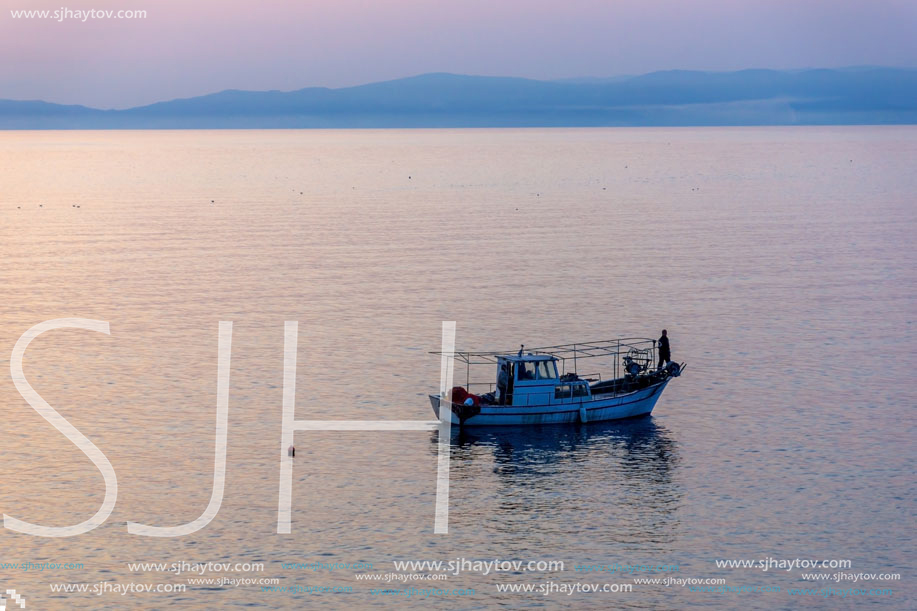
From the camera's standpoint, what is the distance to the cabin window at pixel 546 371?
6372cm

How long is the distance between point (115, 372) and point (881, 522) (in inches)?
1879

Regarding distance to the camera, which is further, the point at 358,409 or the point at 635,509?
the point at 358,409

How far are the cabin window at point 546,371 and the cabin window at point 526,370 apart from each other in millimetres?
394

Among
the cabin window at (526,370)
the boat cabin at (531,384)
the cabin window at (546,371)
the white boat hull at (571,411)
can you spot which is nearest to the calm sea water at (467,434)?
the white boat hull at (571,411)

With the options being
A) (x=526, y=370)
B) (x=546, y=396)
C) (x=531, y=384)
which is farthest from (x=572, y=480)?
(x=526, y=370)

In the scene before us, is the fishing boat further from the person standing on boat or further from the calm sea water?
the calm sea water

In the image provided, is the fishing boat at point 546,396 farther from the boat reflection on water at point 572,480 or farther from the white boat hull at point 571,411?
the boat reflection on water at point 572,480

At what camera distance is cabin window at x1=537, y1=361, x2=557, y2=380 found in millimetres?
63719

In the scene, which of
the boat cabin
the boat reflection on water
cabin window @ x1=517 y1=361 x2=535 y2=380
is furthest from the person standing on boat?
cabin window @ x1=517 y1=361 x2=535 y2=380

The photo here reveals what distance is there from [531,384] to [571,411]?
2.82 m

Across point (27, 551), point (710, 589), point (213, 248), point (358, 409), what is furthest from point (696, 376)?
point (213, 248)

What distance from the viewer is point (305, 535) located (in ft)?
154

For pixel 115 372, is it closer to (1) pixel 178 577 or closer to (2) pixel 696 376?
(1) pixel 178 577

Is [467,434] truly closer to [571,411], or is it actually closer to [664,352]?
[571,411]
